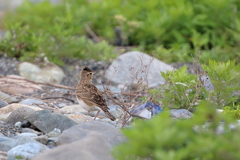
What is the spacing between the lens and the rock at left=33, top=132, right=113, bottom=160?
4039 mm

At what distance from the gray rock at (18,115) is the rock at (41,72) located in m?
3.01

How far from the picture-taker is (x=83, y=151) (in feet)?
13.4

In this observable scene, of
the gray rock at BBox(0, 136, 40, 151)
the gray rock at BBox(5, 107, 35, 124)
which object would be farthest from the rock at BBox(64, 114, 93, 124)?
the gray rock at BBox(0, 136, 40, 151)

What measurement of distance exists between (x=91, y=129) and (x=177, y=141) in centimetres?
169

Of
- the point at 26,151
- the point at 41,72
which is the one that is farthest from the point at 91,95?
the point at 41,72

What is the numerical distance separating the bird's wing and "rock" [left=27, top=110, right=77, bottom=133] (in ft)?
3.18

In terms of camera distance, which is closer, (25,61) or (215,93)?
(215,93)

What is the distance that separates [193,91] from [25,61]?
14.3 feet

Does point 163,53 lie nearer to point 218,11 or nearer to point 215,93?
point 218,11

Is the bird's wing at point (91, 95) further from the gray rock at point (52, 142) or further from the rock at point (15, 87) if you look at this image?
the gray rock at point (52, 142)

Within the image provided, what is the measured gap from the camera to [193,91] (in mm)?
6691

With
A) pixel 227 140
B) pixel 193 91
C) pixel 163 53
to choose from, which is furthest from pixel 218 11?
pixel 227 140

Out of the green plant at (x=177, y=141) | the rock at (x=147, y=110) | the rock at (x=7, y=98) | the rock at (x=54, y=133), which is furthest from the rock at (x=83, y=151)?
the rock at (x=7, y=98)

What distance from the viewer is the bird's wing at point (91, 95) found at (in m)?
7.02
